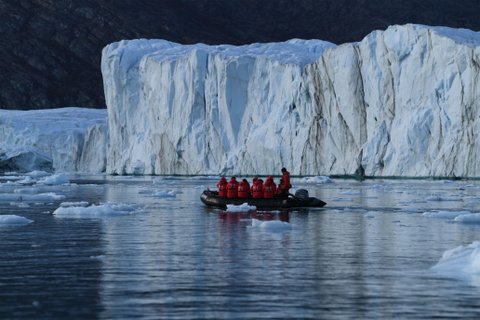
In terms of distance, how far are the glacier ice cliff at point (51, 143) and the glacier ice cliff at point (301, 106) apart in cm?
598

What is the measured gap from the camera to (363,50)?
53.4m

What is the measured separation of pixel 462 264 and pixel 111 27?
141m

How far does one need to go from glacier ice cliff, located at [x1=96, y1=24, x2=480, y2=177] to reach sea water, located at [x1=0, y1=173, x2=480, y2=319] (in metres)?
25.9

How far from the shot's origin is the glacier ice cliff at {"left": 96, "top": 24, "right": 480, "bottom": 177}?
46.9 meters

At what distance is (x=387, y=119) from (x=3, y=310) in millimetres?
42908

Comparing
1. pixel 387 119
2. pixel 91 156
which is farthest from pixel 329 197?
A: pixel 91 156

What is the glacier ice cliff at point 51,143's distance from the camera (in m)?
78.0

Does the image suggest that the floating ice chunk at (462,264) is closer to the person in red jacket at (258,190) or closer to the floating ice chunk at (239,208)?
the floating ice chunk at (239,208)

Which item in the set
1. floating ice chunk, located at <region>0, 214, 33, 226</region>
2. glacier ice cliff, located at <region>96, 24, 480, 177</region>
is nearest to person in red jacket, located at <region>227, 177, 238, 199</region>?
floating ice chunk, located at <region>0, 214, 33, 226</region>

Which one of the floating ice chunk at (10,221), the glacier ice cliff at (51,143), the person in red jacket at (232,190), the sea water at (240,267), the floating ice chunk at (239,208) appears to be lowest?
the sea water at (240,267)

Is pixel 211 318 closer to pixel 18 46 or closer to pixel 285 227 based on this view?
pixel 285 227

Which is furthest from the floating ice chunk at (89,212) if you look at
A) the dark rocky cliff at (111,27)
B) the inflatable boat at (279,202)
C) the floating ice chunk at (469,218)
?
the dark rocky cliff at (111,27)

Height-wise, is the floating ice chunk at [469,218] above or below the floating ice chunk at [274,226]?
above

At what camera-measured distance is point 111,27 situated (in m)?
150
